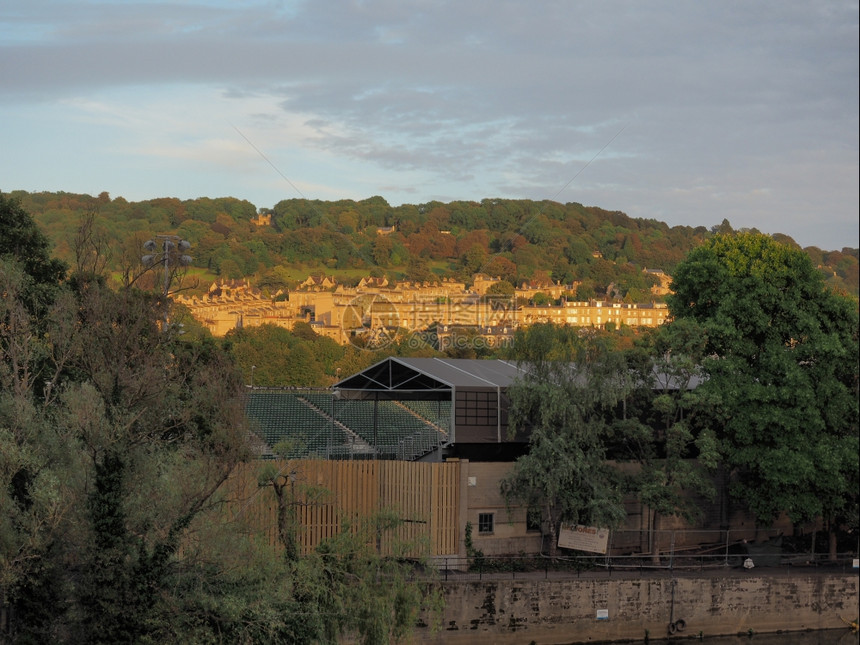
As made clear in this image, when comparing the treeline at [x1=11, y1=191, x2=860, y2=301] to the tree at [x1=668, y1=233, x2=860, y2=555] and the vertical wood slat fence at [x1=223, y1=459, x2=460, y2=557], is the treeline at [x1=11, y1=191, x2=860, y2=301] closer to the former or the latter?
the tree at [x1=668, y1=233, x2=860, y2=555]

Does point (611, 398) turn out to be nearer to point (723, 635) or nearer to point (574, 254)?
point (723, 635)

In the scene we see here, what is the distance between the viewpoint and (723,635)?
1078 inches

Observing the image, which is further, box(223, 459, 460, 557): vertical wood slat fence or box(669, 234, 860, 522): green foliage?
box(669, 234, 860, 522): green foliage

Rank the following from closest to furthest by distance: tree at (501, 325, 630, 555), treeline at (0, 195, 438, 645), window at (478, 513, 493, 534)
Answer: treeline at (0, 195, 438, 645), tree at (501, 325, 630, 555), window at (478, 513, 493, 534)

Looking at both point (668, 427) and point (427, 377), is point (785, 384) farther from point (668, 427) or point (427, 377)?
point (427, 377)

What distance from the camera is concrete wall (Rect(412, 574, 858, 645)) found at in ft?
83.4

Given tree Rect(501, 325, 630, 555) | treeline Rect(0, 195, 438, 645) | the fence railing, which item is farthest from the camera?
tree Rect(501, 325, 630, 555)

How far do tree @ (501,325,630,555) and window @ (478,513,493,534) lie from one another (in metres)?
0.70

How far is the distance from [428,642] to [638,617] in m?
5.65

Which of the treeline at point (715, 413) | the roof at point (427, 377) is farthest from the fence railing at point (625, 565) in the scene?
the roof at point (427, 377)

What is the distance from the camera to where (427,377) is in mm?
30250

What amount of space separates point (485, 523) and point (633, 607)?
4361 mm

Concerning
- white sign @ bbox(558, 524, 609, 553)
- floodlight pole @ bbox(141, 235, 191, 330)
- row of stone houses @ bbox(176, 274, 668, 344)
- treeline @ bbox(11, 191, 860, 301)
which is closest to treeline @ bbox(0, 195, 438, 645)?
floodlight pole @ bbox(141, 235, 191, 330)

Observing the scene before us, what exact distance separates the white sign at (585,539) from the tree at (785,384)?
4253 millimetres
